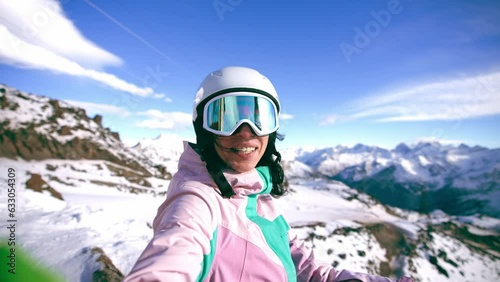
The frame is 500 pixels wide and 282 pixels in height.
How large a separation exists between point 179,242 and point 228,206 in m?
0.81

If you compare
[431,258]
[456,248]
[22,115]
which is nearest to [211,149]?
[431,258]

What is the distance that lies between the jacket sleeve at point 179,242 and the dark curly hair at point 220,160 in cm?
36

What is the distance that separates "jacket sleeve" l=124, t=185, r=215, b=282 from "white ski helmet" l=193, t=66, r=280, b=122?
160 centimetres

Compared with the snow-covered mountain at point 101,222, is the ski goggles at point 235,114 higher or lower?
higher

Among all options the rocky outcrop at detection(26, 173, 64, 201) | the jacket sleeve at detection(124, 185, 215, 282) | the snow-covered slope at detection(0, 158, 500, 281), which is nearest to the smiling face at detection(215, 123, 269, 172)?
the jacket sleeve at detection(124, 185, 215, 282)

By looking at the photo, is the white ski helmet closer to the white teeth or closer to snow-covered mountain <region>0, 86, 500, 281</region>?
the white teeth

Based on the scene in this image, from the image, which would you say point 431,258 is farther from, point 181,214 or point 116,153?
point 116,153

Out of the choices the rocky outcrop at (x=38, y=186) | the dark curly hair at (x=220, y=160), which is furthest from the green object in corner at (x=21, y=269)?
the rocky outcrop at (x=38, y=186)

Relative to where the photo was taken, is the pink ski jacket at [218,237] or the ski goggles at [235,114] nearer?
the pink ski jacket at [218,237]

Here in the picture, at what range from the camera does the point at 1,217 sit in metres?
11.1

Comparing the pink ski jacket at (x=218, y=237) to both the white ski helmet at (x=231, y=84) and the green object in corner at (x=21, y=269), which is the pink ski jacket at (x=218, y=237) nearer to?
the white ski helmet at (x=231, y=84)

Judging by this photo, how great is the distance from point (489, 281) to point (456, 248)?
5.06m

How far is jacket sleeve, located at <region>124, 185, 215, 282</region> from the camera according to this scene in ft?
5.75

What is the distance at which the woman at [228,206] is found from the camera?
6.51ft
